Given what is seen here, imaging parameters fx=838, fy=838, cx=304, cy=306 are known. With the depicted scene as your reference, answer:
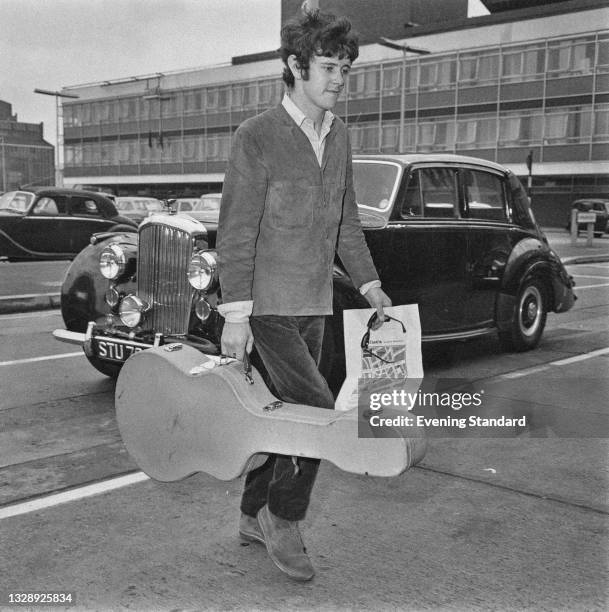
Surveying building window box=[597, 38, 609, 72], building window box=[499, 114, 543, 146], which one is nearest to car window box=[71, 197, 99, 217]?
building window box=[597, 38, 609, 72]

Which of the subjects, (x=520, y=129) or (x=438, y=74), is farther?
(x=438, y=74)

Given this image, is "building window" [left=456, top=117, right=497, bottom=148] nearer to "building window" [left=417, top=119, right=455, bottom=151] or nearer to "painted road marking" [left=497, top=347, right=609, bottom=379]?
"building window" [left=417, top=119, right=455, bottom=151]

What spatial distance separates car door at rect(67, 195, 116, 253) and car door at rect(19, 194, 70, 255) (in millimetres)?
150

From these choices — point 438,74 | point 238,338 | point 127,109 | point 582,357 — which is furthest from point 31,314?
point 127,109

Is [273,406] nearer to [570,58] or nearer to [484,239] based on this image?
[484,239]

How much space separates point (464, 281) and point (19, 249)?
13.0 meters

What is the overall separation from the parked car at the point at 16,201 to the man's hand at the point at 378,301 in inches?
622

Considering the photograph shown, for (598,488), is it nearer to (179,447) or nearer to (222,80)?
(179,447)

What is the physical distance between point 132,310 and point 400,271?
2080 millimetres

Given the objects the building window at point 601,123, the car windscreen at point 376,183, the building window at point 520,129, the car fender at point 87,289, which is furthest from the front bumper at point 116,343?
the building window at point 520,129

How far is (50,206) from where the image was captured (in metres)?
18.1

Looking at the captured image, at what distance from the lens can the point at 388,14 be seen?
56.6 m

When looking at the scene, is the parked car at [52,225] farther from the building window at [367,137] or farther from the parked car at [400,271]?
the building window at [367,137]

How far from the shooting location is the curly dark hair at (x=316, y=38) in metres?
2.88
